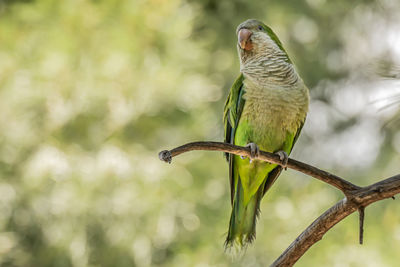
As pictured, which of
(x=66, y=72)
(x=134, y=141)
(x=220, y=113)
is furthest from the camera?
(x=220, y=113)

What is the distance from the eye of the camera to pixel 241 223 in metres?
0.99

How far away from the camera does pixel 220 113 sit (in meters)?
2.75

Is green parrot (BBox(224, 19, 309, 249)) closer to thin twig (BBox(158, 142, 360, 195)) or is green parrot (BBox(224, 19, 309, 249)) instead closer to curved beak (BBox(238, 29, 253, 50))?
curved beak (BBox(238, 29, 253, 50))

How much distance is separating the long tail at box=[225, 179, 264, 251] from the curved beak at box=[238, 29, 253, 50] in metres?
0.36

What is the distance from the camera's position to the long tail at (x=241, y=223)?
94 cm

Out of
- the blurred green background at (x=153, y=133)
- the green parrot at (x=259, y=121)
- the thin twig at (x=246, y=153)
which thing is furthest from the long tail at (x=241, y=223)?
the blurred green background at (x=153, y=133)

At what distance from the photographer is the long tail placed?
3.09ft

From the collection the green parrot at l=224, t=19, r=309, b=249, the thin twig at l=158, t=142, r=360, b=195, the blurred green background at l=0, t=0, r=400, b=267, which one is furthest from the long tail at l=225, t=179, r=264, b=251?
the blurred green background at l=0, t=0, r=400, b=267

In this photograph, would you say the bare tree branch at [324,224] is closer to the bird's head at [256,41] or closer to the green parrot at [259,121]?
the green parrot at [259,121]

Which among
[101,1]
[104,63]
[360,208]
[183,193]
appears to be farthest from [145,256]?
[360,208]

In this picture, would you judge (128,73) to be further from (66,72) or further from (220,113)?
(220,113)

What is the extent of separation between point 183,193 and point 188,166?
16 centimetres

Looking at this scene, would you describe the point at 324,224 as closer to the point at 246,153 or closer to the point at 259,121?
the point at 246,153

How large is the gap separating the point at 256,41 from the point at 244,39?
32mm
